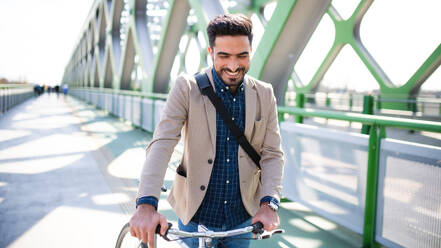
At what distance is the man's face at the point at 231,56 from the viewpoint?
1319mm

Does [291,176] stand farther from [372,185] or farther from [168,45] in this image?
[168,45]

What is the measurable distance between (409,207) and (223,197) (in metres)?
1.75

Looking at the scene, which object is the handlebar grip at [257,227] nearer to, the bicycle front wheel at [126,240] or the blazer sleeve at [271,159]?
the blazer sleeve at [271,159]

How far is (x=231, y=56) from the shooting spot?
133 centimetres

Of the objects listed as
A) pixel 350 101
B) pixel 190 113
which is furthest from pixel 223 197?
pixel 350 101

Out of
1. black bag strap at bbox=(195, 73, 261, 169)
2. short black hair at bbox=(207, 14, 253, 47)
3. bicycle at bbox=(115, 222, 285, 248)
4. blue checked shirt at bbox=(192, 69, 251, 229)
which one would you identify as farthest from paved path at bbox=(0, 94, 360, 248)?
short black hair at bbox=(207, 14, 253, 47)

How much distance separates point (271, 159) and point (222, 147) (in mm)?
221

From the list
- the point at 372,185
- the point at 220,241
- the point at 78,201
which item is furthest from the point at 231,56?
the point at 78,201

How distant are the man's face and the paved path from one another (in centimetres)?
209

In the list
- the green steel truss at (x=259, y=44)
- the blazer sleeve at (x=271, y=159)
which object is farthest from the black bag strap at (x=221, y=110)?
the green steel truss at (x=259, y=44)

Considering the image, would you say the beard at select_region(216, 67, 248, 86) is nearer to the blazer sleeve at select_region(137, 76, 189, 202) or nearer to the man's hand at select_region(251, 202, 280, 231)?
the blazer sleeve at select_region(137, 76, 189, 202)

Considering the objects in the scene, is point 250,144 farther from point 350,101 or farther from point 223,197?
point 350,101

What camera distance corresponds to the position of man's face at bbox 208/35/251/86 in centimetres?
132

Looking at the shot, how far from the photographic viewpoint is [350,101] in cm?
1731
